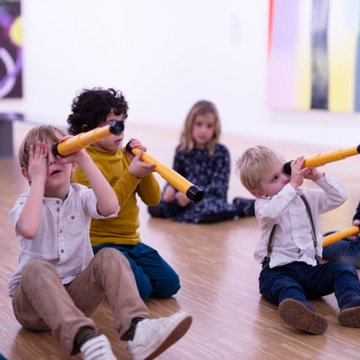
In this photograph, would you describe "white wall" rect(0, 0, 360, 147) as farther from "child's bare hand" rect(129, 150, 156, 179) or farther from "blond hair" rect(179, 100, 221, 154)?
"child's bare hand" rect(129, 150, 156, 179)

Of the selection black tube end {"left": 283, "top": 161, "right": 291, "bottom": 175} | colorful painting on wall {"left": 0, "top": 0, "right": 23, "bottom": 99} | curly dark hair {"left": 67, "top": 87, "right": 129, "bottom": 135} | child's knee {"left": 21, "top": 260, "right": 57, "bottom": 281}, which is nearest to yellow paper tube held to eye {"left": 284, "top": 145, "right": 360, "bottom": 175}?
black tube end {"left": 283, "top": 161, "right": 291, "bottom": 175}

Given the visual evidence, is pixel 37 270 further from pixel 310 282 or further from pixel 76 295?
pixel 310 282

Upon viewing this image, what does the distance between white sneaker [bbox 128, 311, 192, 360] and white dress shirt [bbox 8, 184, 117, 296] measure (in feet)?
1.16

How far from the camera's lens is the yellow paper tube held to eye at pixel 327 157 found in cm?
199

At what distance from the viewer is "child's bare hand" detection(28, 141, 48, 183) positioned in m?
1.86

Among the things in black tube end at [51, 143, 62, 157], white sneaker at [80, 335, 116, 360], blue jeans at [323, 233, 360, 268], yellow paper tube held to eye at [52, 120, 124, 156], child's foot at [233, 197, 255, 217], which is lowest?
child's foot at [233, 197, 255, 217]

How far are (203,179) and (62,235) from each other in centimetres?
175

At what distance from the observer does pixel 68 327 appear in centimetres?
167

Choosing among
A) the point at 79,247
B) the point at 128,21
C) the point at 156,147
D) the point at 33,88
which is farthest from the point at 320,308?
the point at 33,88

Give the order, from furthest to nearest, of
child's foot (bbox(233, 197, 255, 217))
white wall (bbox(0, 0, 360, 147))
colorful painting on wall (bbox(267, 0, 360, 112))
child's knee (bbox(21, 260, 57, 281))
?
white wall (bbox(0, 0, 360, 147)), colorful painting on wall (bbox(267, 0, 360, 112)), child's foot (bbox(233, 197, 255, 217)), child's knee (bbox(21, 260, 57, 281))

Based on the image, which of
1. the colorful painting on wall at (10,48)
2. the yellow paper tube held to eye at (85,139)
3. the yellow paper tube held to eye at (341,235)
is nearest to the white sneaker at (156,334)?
the yellow paper tube held to eye at (85,139)

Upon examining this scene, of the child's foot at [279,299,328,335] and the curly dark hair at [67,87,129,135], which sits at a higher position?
the curly dark hair at [67,87,129,135]

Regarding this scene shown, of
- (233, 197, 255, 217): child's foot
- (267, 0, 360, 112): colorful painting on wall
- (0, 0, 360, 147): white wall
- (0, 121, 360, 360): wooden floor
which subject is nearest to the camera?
(0, 121, 360, 360): wooden floor

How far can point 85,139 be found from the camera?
1.75 metres
